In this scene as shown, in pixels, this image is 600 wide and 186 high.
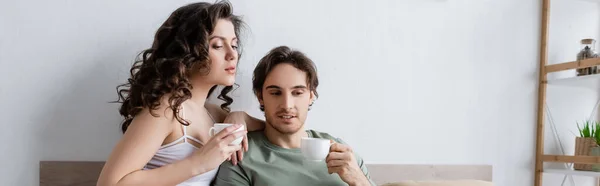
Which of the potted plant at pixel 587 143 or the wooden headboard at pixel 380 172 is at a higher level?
the potted plant at pixel 587 143

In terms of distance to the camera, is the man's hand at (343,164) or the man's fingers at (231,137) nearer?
the man's fingers at (231,137)

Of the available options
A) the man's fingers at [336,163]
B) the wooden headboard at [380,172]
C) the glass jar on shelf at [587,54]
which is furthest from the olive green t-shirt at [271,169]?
the glass jar on shelf at [587,54]

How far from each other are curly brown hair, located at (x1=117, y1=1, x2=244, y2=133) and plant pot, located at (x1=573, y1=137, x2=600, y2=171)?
147 cm

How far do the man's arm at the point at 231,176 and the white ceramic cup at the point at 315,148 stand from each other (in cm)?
22

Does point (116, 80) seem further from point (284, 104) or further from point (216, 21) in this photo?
point (284, 104)

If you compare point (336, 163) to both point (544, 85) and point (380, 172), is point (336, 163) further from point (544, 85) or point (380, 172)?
point (544, 85)

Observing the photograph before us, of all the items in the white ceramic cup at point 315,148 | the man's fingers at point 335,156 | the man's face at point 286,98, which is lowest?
the man's fingers at point 335,156

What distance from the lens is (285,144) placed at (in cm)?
147

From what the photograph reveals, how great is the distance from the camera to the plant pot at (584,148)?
1931 millimetres

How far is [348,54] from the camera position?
5.84 feet

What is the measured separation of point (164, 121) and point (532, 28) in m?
1.56

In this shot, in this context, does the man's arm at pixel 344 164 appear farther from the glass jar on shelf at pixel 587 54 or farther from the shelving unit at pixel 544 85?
the glass jar on shelf at pixel 587 54

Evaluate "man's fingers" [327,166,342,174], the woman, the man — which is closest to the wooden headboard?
the woman

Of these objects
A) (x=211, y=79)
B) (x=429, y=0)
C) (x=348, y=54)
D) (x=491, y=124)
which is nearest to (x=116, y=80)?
(x=211, y=79)
